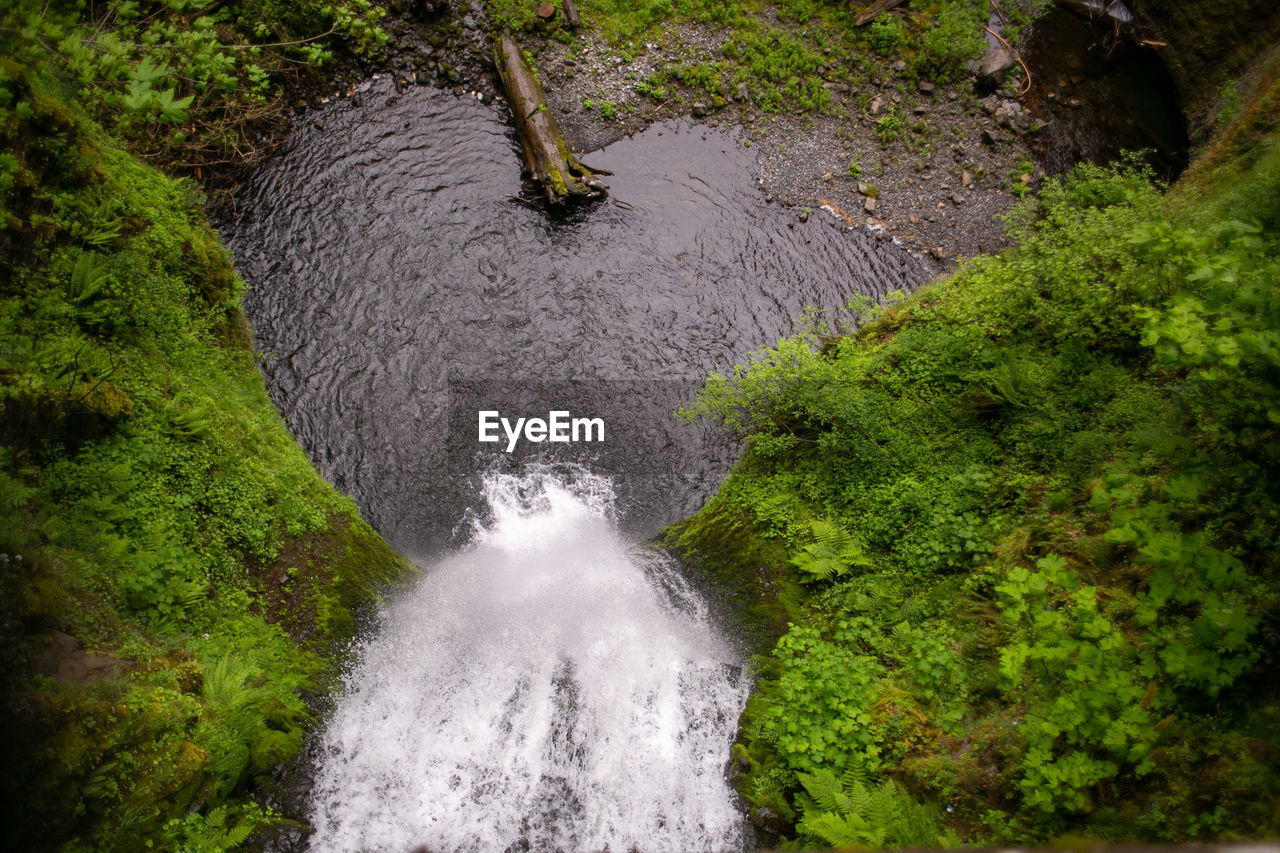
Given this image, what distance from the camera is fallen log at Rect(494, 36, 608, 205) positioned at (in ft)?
45.7

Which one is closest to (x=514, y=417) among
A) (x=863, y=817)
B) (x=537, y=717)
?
(x=537, y=717)

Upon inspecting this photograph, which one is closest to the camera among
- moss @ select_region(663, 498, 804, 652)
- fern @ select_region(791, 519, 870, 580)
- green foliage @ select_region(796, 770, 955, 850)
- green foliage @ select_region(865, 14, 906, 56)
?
green foliage @ select_region(796, 770, 955, 850)

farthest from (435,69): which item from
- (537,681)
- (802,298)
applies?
(537,681)

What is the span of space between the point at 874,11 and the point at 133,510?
19458 mm

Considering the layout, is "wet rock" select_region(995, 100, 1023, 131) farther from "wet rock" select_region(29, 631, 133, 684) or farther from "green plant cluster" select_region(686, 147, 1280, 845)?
"wet rock" select_region(29, 631, 133, 684)

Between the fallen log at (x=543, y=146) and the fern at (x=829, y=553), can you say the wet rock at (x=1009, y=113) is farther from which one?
the fern at (x=829, y=553)

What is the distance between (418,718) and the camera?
313 inches

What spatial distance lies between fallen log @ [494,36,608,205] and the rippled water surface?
0.46m

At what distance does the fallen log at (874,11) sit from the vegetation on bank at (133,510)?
50.9 feet

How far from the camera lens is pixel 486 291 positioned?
12719mm

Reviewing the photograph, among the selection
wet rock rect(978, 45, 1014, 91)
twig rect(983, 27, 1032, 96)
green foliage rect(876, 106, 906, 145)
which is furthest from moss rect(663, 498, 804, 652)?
twig rect(983, 27, 1032, 96)

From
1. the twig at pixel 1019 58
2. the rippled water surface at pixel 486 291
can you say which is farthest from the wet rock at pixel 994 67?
the rippled water surface at pixel 486 291

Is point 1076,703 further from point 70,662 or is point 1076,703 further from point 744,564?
point 70,662

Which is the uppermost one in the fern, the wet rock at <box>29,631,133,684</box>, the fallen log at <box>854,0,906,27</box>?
the fallen log at <box>854,0,906,27</box>
